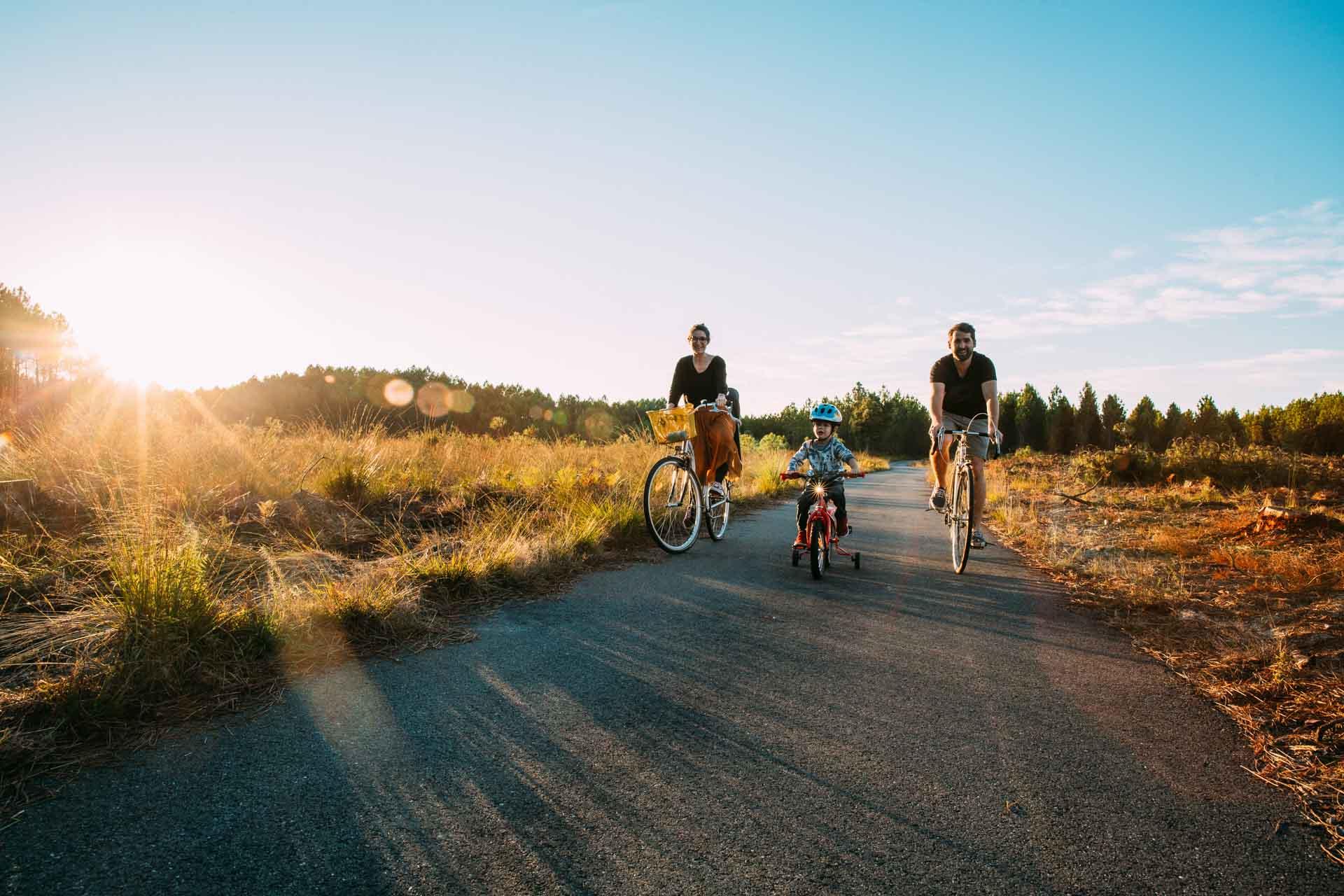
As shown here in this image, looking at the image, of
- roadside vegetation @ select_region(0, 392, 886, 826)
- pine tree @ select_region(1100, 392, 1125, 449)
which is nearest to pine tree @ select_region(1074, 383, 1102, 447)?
pine tree @ select_region(1100, 392, 1125, 449)

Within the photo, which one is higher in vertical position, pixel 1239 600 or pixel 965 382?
pixel 965 382

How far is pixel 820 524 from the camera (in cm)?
596

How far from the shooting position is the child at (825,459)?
20.6 feet

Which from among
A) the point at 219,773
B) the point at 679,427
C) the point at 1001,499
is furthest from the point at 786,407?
the point at 219,773

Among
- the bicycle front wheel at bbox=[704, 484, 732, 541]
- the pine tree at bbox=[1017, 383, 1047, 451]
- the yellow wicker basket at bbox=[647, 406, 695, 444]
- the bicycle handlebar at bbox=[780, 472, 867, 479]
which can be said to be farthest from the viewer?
the pine tree at bbox=[1017, 383, 1047, 451]

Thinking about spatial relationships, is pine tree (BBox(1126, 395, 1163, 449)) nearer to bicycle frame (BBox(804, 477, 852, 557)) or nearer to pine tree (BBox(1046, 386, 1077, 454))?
pine tree (BBox(1046, 386, 1077, 454))

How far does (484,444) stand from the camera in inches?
464

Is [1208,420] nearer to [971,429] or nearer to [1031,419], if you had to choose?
[1031,419]

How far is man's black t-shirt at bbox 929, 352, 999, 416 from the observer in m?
6.84

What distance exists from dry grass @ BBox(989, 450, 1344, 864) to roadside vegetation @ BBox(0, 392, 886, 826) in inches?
159

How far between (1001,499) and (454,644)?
12782 millimetres

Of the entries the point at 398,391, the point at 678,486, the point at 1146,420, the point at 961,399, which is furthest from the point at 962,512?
the point at 1146,420

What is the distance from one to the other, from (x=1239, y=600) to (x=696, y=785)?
4.83 m

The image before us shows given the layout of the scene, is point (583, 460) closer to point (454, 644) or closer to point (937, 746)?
point (454, 644)
